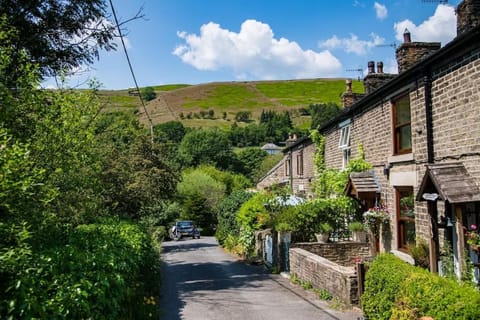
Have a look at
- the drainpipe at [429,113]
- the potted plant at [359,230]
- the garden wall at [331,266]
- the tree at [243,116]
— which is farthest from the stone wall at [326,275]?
the tree at [243,116]

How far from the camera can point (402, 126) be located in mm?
12039

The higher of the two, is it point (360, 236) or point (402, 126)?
point (402, 126)

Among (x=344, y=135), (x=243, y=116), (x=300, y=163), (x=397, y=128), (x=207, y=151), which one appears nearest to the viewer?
(x=397, y=128)

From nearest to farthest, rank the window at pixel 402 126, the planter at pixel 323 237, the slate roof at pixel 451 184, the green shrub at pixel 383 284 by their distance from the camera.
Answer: the green shrub at pixel 383 284, the slate roof at pixel 451 184, the window at pixel 402 126, the planter at pixel 323 237

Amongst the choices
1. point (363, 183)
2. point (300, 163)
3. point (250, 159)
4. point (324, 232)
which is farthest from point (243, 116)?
point (363, 183)

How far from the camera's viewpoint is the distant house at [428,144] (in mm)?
8461

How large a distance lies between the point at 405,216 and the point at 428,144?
2.67 meters

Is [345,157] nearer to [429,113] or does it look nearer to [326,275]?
[429,113]

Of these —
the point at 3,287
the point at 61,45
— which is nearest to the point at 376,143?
the point at 61,45

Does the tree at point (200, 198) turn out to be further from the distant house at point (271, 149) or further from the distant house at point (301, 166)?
the distant house at point (271, 149)

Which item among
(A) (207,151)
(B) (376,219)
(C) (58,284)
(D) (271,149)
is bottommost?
(B) (376,219)

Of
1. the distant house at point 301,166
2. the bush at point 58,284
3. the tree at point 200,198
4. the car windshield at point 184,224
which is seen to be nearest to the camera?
the bush at point 58,284

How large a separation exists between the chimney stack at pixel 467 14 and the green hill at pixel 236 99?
3813 inches

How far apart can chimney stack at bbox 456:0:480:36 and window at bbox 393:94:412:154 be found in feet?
7.79
